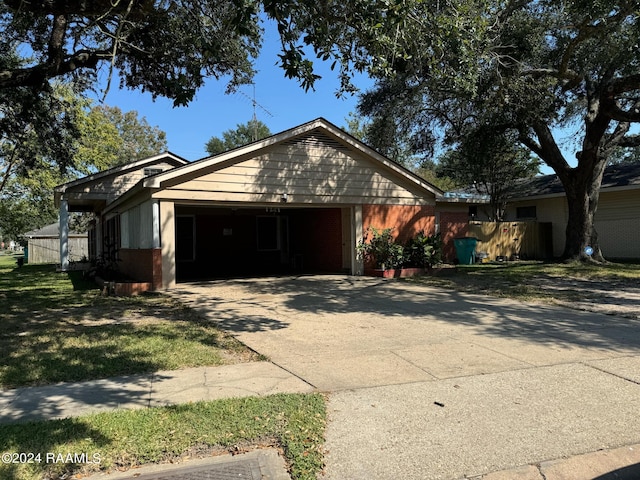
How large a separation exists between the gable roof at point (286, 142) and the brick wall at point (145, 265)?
77.4 inches

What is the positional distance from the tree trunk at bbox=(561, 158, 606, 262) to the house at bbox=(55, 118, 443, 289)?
5877 millimetres

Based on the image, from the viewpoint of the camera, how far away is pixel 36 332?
7520 millimetres

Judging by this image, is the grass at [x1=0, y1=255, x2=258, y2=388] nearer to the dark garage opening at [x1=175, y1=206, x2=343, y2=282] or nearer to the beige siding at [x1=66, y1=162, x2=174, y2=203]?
the dark garage opening at [x1=175, y1=206, x2=343, y2=282]

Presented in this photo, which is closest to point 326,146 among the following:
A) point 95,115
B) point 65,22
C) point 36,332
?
point 65,22

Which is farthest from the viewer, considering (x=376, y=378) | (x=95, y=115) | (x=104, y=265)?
(x=95, y=115)

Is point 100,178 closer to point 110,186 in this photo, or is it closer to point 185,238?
point 110,186

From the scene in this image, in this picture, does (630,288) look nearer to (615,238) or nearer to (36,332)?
(615,238)

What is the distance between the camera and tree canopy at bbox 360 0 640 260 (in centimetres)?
1112

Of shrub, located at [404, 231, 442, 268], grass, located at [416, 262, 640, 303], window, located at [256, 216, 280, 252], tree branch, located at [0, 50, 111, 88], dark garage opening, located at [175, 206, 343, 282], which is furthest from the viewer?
window, located at [256, 216, 280, 252]

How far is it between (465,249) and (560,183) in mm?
8638

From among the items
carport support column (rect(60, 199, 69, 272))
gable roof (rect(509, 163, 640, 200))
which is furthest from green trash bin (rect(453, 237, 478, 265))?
carport support column (rect(60, 199, 69, 272))

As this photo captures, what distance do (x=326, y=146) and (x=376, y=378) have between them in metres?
11.3

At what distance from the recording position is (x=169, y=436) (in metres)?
3.61

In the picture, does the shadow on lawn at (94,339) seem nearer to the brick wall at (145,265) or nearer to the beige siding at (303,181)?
the brick wall at (145,265)
